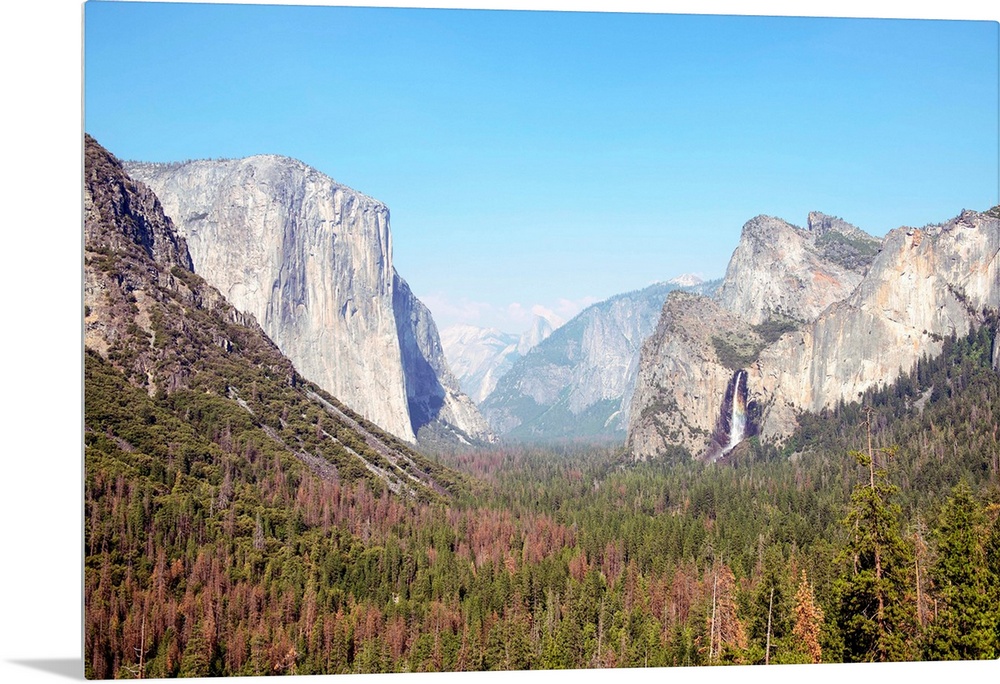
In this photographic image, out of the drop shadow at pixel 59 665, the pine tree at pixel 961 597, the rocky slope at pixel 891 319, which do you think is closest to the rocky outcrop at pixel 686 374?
the rocky slope at pixel 891 319

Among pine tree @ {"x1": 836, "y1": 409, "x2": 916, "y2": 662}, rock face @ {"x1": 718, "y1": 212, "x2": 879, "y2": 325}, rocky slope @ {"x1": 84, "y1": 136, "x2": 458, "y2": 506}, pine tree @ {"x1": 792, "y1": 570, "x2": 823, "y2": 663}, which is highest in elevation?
rock face @ {"x1": 718, "y1": 212, "x2": 879, "y2": 325}

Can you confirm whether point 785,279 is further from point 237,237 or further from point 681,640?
point 681,640

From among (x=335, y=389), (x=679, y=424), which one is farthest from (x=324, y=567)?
(x=335, y=389)

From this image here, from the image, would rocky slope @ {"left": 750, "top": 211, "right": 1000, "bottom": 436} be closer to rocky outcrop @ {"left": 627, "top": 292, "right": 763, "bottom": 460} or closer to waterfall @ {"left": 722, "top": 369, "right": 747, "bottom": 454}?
waterfall @ {"left": 722, "top": 369, "right": 747, "bottom": 454}

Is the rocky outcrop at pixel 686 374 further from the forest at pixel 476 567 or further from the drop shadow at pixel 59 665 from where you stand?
the drop shadow at pixel 59 665

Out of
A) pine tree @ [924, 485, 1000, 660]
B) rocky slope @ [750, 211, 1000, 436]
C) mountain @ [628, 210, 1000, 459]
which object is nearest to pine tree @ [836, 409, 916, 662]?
pine tree @ [924, 485, 1000, 660]
